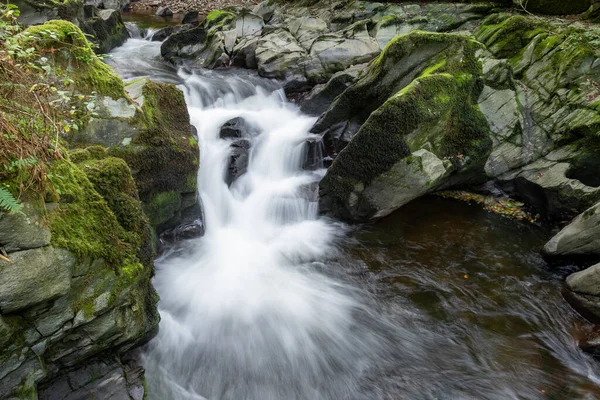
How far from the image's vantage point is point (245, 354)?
16.4 ft

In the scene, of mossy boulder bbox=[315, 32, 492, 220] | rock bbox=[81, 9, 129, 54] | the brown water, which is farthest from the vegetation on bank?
rock bbox=[81, 9, 129, 54]

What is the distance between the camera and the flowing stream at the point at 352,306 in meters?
4.62

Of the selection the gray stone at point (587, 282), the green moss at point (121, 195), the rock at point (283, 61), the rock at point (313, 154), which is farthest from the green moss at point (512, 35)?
the green moss at point (121, 195)

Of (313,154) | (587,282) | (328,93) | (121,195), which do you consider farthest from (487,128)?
(121,195)

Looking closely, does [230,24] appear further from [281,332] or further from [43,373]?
[43,373]

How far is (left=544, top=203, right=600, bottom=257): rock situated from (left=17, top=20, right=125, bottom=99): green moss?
26.8 feet

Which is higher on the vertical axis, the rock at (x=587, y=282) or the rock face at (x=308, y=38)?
the rock face at (x=308, y=38)

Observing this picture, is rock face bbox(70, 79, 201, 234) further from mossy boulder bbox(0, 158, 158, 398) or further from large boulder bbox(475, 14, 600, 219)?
large boulder bbox(475, 14, 600, 219)

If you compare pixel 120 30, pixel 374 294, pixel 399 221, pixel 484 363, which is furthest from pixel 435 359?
pixel 120 30

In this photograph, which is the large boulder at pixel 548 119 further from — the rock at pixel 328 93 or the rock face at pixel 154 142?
the rock face at pixel 154 142

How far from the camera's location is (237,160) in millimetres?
8758

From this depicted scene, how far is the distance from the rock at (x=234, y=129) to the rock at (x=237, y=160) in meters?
0.30

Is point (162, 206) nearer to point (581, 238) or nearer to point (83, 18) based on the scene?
point (581, 238)

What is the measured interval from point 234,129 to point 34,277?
715cm
